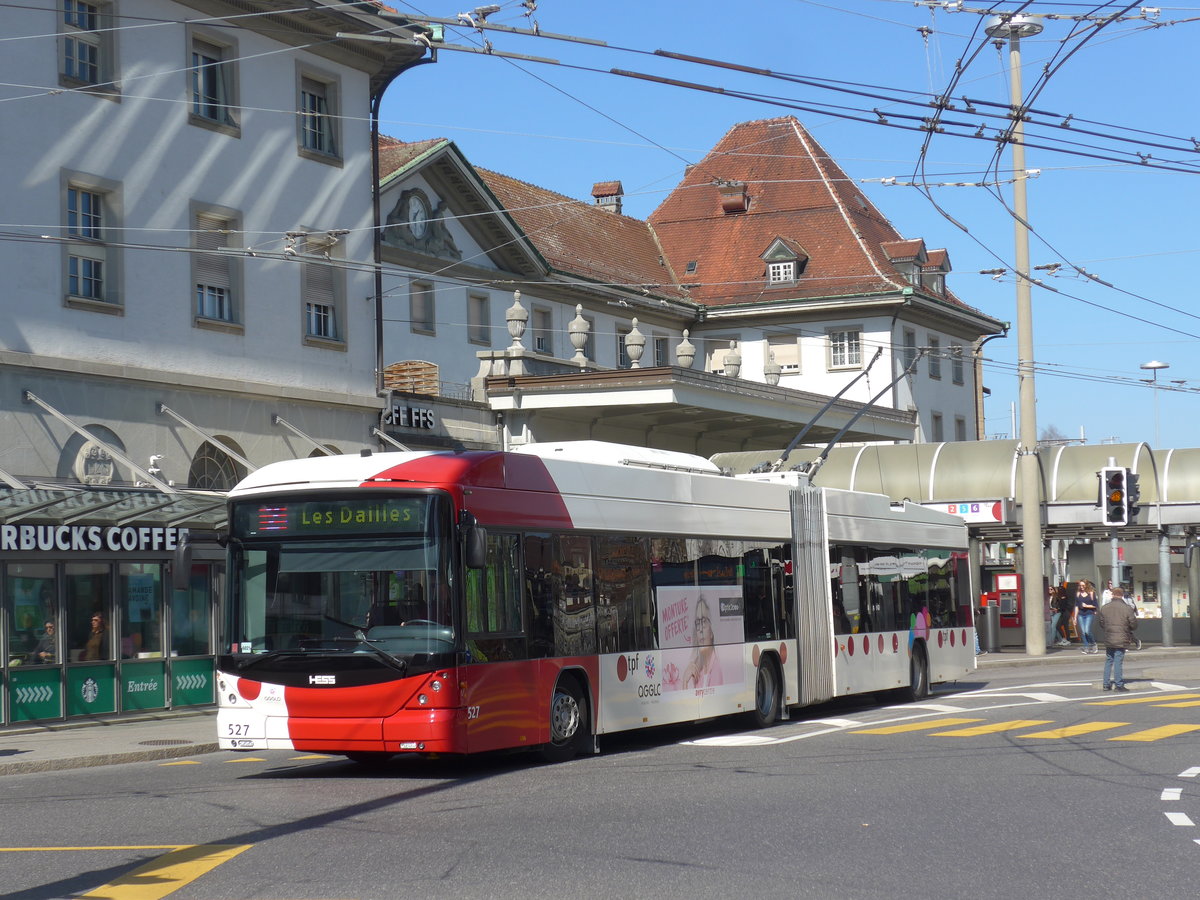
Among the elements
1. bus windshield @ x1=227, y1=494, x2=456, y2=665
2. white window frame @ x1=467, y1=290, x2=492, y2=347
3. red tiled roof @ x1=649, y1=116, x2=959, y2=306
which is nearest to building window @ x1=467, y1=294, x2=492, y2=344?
white window frame @ x1=467, y1=290, x2=492, y2=347

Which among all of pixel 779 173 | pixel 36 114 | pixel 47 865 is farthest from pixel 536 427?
pixel 779 173

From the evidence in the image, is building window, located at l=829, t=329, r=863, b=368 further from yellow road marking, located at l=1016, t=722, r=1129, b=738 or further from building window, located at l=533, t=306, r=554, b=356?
yellow road marking, located at l=1016, t=722, r=1129, b=738

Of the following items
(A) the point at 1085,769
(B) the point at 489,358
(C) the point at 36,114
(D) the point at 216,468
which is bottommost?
(A) the point at 1085,769

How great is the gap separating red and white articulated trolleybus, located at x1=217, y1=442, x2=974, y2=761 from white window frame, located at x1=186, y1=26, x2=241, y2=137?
40.3 feet

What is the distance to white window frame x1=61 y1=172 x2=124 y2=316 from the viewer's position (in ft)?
80.7

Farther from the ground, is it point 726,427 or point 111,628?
point 726,427

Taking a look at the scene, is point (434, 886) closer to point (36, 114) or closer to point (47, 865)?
point (47, 865)

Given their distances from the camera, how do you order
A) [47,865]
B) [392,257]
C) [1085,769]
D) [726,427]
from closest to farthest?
[47,865] → [1085,769] → [392,257] → [726,427]

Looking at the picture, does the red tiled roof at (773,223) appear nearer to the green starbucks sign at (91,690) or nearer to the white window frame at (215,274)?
the white window frame at (215,274)

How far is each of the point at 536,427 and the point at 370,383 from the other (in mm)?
5474

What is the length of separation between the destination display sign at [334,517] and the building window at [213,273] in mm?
12850

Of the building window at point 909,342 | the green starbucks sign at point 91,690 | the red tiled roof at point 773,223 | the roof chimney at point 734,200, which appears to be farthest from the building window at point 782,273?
the green starbucks sign at point 91,690

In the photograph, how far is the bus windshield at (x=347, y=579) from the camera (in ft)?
46.4

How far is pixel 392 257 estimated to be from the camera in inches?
1506
